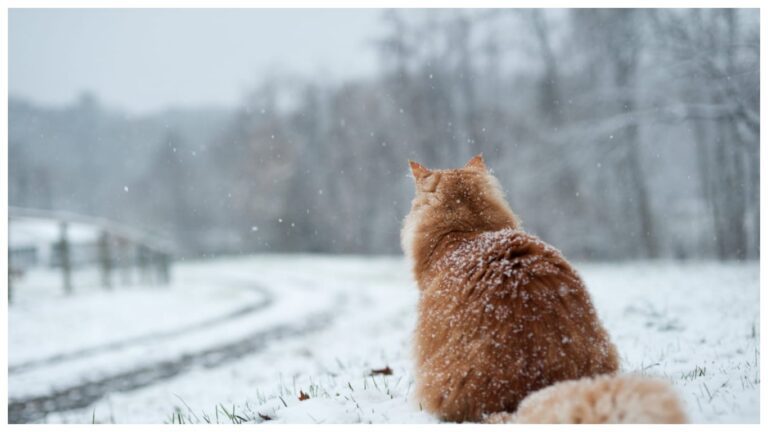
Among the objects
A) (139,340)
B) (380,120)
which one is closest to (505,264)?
(139,340)

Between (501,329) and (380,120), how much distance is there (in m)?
24.4

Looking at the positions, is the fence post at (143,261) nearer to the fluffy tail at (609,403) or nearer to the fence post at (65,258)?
the fence post at (65,258)

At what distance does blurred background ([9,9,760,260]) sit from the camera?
10055mm

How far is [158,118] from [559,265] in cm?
4207

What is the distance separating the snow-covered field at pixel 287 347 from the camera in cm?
378

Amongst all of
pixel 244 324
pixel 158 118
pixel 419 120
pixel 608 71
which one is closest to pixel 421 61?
pixel 419 120

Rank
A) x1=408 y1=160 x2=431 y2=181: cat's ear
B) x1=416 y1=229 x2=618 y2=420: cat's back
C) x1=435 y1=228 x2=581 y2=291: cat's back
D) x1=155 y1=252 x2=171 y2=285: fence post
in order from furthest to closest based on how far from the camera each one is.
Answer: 1. x1=155 y1=252 x2=171 y2=285: fence post
2. x1=408 y1=160 x2=431 y2=181: cat's ear
3. x1=435 y1=228 x2=581 y2=291: cat's back
4. x1=416 y1=229 x2=618 y2=420: cat's back

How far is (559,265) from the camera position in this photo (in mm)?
3008

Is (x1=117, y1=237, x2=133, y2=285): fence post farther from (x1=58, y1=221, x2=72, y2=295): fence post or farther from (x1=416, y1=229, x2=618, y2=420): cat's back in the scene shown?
(x1=416, y1=229, x2=618, y2=420): cat's back

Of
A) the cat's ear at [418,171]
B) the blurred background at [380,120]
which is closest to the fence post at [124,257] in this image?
the blurred background at [380,120]

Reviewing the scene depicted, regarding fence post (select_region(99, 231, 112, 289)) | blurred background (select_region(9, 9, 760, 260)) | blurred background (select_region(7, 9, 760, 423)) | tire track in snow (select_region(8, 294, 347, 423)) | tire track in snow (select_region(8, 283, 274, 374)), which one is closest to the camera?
blurred background (select_region(7, 9, 760, 423))

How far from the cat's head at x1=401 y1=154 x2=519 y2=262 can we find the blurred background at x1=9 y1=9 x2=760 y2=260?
3.55 m

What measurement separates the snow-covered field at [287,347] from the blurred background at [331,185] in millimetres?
56

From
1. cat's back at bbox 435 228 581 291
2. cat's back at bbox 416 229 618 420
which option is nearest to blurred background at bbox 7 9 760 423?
cat's back at bbox 416 229 618 420
